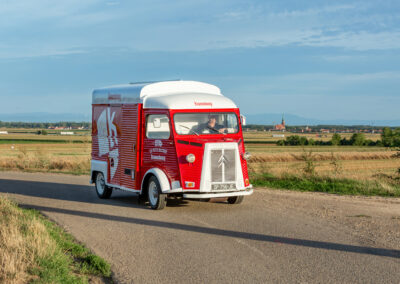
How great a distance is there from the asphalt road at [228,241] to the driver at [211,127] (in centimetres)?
196

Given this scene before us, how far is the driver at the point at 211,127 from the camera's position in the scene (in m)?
13.7

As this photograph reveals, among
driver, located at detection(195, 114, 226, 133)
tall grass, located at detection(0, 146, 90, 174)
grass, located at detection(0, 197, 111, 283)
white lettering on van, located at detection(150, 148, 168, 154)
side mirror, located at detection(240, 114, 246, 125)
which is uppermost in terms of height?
side mirror, located at detection(240, 114, 246, 125)

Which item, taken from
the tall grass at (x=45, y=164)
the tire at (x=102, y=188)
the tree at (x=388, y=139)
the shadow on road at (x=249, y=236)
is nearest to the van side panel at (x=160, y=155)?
the shadow on road at (x=249, y=236)

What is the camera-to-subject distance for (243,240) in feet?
32.3

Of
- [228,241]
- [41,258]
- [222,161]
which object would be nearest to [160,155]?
[222,161]

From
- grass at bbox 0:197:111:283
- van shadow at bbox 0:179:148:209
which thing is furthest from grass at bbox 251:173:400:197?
grass at bbox 0:197:111:283

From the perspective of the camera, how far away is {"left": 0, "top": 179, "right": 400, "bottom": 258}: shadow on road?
9.19 meters

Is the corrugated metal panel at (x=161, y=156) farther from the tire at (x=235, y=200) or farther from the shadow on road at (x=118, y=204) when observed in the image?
the tire at (x=235, y=200)

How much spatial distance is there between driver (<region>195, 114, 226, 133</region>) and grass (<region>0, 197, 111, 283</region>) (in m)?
4.88

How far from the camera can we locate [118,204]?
1529 centimetres

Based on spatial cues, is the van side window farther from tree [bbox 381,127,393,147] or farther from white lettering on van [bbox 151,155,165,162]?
tree [bbox 381,127,393,147]

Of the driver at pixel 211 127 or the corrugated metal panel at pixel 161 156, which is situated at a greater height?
the driver at pixel 211 127

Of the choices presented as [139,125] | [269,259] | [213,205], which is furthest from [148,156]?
[269,259]

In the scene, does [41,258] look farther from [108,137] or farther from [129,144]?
[108,137]
